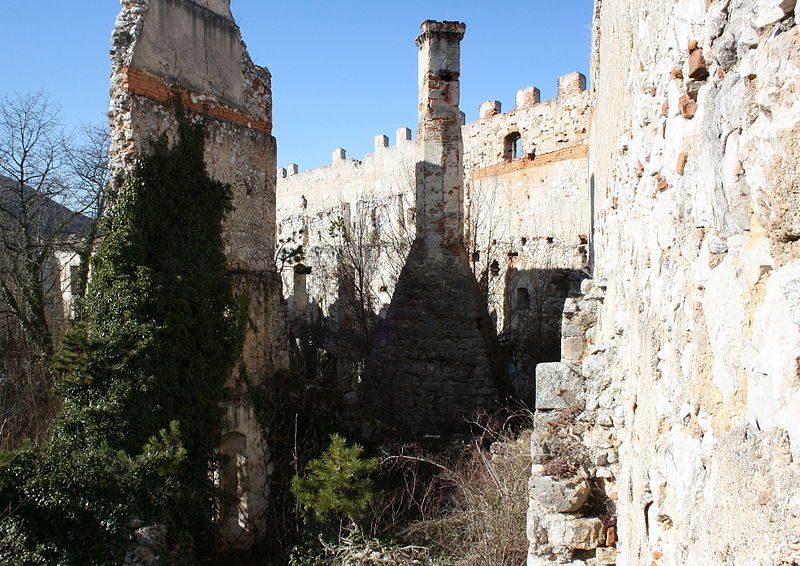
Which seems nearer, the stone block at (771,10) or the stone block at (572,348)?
the stone block at (771,10)

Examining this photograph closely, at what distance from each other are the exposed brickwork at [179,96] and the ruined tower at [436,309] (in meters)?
3.69

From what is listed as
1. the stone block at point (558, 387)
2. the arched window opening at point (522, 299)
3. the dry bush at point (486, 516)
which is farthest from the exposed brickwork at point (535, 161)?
the stone block at point (558, 387)

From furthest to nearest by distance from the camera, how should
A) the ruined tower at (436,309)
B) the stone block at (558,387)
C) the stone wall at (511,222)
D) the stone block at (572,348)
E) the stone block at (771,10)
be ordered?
the stone wall at (511,222)
the ruined tower at (436,309)
the stone block at (572,348)
the stone block at (558,387)
the stone block at (771,10)

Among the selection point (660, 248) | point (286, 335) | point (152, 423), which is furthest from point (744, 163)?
point (286, 335)

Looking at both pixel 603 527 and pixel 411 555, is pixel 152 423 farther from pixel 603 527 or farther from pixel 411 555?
pixel 603 527

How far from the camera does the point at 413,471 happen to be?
10000mm

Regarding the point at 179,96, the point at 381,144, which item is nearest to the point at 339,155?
the point at 381,144

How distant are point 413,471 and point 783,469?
9234mm

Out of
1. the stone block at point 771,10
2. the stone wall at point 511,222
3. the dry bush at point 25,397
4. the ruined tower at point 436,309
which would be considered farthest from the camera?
the stone wall at point 511,222

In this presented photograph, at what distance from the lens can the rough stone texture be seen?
9219 mm

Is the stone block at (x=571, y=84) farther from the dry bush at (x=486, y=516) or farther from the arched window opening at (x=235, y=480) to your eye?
the arched window opening at (x=235, y=480)

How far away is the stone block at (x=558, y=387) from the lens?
19.6ft

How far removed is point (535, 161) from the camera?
17.4 m

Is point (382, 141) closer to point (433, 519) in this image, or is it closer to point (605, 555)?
point (433, 519)
